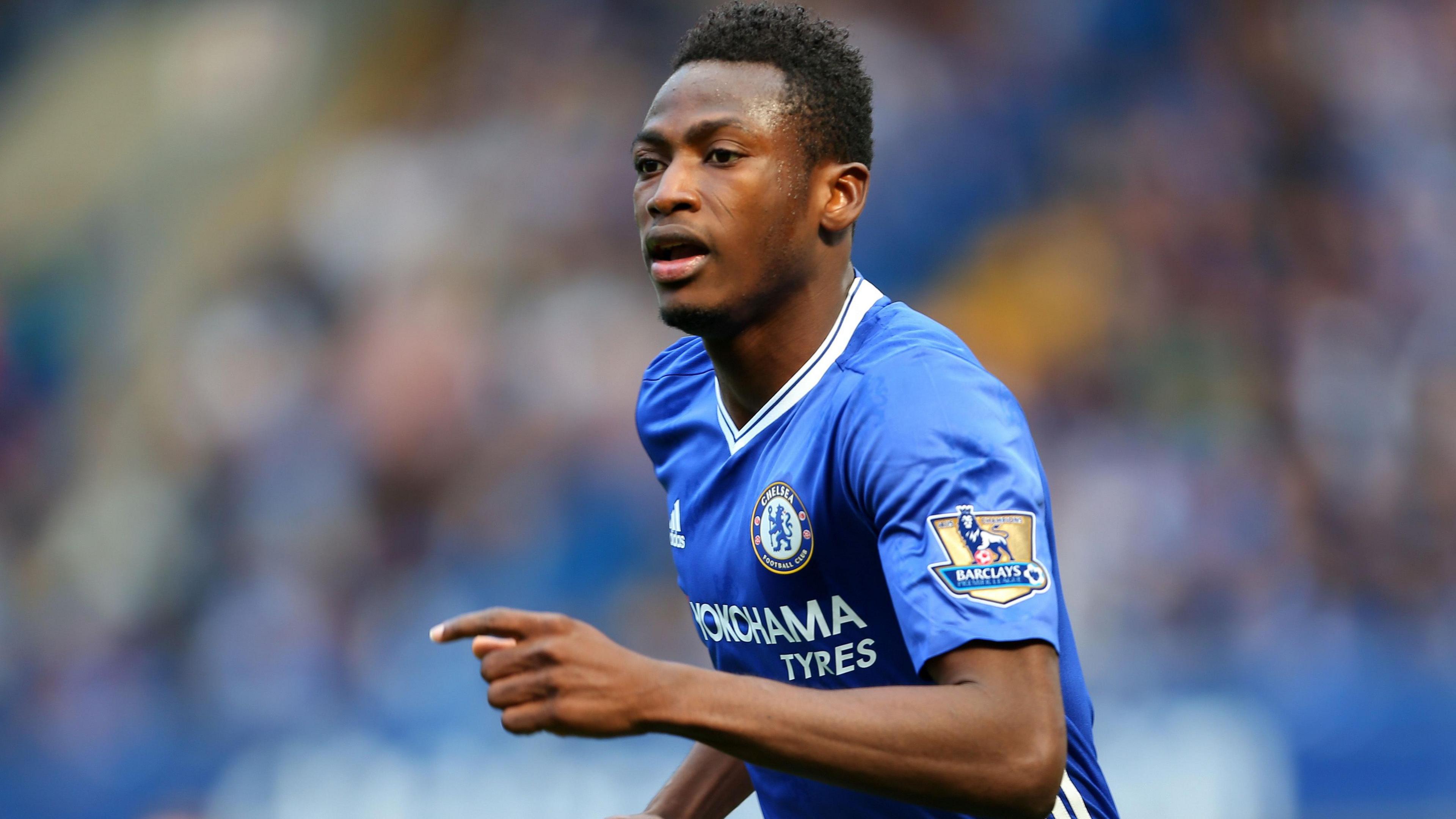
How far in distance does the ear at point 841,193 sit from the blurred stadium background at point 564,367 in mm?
4841

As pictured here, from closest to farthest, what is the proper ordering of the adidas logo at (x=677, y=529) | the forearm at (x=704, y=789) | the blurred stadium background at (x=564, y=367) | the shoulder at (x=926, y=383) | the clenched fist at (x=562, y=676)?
the clenched fist at (x=562, y=676) < the shoulder at (x=926, y=383) < the adidas logo at (x=677, y=529) < the forearm at (x=704, y=789) < the blurred stadium background at (x=564, y=367)

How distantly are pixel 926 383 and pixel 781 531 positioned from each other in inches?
18.3

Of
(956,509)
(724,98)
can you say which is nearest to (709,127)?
(724,98)

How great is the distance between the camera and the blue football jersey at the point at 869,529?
92.6 inches

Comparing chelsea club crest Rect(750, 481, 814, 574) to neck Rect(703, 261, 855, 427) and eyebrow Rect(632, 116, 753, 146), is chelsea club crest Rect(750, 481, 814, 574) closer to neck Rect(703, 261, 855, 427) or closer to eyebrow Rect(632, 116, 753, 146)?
neck Rect(703, 261, 855, 427)

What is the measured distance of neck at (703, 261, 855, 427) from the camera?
3051 millimetres

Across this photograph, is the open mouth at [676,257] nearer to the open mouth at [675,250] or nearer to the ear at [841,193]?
the open mouth at [675,250]

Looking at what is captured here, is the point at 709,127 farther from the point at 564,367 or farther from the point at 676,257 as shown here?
the point at 564,367

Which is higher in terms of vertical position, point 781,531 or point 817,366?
point 817,366

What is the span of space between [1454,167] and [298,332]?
7.20 meters

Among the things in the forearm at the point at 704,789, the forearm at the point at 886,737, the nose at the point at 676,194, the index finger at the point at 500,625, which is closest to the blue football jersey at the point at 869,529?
the forearm at the point at 886,737

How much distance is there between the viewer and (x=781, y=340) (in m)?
3.05

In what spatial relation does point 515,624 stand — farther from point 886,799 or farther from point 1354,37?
point 1354,37

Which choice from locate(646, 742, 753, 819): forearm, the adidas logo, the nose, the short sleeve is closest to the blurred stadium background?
locate(646, 742, 753, 819): forearm
